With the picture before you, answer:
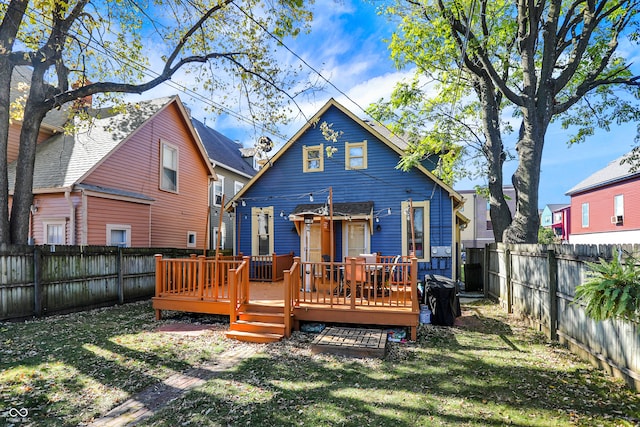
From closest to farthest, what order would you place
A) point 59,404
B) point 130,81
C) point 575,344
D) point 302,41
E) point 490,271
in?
point 59,404
point 575,344
point 302,41
point 130,81
point 490,271

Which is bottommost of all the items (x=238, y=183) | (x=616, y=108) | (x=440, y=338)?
(x=440, y=338)

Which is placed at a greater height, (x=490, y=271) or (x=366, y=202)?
(x=366, y=202)

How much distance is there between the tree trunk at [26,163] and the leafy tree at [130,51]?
2 centimetres

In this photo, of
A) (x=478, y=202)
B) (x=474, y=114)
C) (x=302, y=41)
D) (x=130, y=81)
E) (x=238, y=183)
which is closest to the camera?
(x=302, y=41)

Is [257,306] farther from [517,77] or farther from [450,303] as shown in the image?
[517,77]

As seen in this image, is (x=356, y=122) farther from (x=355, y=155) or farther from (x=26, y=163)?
(x=26, y=163)

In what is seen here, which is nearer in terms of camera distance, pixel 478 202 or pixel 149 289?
pixel 149 289

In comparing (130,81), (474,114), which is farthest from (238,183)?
(474,114)

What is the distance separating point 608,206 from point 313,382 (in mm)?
23896

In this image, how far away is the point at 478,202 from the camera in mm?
31734

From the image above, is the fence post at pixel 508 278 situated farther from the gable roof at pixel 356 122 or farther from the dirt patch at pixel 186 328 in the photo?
the dirt patch at pixel 186 328

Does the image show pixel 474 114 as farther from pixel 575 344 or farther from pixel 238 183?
pixel 238 183

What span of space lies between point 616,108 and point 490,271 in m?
7.43

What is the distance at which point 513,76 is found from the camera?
13227mm
